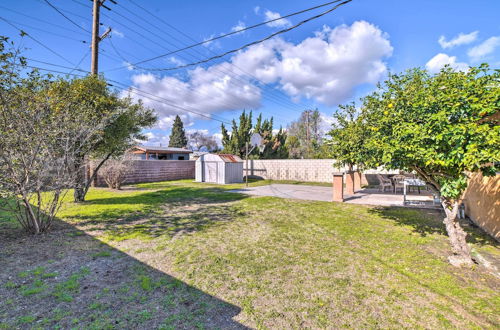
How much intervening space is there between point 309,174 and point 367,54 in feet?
29.7

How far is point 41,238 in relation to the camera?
444cm

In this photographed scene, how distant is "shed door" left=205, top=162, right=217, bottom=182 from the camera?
1597cm

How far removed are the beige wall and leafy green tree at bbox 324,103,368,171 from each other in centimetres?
266

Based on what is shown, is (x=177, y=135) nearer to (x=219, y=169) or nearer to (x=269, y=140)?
(x=269, y=140)

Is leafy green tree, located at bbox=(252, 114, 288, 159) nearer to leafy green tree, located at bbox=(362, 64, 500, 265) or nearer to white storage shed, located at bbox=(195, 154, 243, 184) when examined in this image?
white storage shed, located at bbox=(195, 154, 243, 184)

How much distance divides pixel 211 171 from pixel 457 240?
1401 centimetres

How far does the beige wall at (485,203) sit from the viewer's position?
4605 millimetres

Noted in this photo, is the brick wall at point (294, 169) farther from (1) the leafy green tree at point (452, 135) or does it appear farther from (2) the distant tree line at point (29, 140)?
(2) the distant tree line at point (29, 140)

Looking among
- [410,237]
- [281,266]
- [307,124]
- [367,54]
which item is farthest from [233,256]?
[307,124]

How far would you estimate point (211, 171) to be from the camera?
53.0ft

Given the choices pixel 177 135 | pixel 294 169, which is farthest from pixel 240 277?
pixel 177 135

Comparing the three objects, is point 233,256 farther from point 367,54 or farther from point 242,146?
point 242,146

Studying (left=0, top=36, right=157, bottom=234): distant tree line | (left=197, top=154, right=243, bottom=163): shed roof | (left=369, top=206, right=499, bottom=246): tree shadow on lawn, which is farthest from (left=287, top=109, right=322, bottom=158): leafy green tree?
(left=0, top=36, right=157, bottom=234): distant tree line

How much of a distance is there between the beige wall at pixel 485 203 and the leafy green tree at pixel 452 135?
67.1 inches
